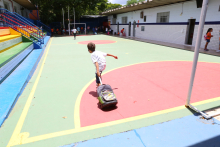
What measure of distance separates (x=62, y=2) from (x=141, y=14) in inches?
562

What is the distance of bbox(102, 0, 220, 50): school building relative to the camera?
42.5ft

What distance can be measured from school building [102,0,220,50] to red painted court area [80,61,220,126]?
24.1ft

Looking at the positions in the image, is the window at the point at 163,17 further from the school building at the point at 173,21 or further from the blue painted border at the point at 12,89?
the blue painted border at the point at 12,89

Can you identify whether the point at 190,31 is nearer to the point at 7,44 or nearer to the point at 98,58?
the point at 98,58

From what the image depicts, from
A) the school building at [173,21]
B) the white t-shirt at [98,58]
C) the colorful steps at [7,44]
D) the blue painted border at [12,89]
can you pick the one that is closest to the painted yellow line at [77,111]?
the white t-shirt at [98,58]

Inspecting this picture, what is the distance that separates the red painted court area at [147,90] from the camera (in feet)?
12.9

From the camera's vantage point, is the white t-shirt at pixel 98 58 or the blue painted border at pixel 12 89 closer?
the blue painted border at pixel 12 89

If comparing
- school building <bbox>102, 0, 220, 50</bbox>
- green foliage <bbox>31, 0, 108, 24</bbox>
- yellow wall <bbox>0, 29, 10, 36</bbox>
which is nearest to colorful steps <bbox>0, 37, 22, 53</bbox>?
yellow wall <bbox>0, 29, 10, 36</bbox>

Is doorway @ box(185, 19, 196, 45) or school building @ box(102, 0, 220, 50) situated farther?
doorway @ box(185, 19, 196, 45)

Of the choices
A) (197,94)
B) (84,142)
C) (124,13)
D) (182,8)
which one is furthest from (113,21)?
(84,142)

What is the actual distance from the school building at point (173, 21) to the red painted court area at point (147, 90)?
24.1 ft

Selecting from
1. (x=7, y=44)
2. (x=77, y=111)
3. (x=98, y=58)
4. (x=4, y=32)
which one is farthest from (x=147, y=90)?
(x=4, y=32)

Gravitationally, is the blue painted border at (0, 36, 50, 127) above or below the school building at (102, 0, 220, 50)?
below

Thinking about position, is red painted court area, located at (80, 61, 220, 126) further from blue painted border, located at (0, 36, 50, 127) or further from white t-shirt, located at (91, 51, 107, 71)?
blue painted border, located at (0, 36, 50, 127)
